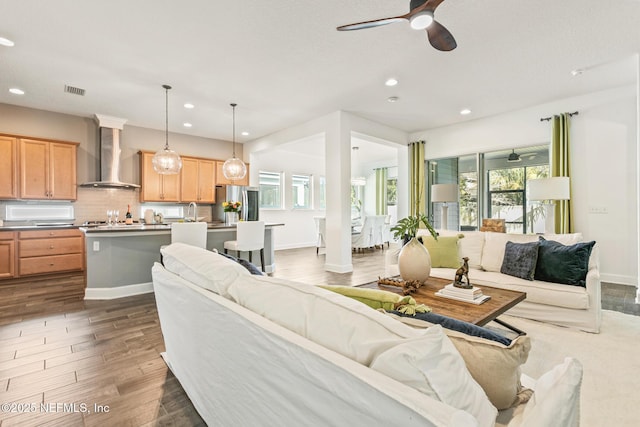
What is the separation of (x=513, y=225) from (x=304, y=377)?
631 cm

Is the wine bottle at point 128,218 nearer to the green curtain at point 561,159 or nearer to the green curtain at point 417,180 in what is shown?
the green curtain at point 417,180

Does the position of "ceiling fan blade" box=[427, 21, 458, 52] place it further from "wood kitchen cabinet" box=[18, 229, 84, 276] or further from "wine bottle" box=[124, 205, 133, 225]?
"wood kitchen cabinet" box=[18, 229, 84, 276]

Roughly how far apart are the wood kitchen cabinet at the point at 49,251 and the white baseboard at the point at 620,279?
8.42 metres

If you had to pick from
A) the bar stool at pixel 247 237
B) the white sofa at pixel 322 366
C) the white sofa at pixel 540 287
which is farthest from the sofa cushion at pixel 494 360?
the bar stool at pixel 247 237

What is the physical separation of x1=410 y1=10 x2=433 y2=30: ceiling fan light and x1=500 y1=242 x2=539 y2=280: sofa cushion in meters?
2.35

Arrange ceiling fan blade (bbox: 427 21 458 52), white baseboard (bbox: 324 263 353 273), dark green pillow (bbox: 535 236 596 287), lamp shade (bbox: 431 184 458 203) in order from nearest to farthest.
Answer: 1. ceiling fan blade (bbox: 427 21 458 52)
2. dark green pillow (bbox: 535 236 596 287)
3. lamp shade (bbox: 431 184 458 203)
4. white baseboard (bbox: 324 263 353 273)

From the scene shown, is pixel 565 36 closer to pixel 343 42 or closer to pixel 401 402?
pixel 343 42

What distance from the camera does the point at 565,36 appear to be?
308cm

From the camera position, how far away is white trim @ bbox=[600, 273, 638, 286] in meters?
4.32

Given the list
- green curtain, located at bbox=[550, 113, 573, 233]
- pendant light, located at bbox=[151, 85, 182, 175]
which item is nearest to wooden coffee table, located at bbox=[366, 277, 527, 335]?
green curtain, located at bbox=[550, 113, 573, 233]

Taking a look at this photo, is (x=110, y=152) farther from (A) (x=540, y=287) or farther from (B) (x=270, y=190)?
(A) (x=540, y=287)

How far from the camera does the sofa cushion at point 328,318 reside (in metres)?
0.73

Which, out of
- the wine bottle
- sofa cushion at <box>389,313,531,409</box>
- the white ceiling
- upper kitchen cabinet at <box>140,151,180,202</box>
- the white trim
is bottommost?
the white trim

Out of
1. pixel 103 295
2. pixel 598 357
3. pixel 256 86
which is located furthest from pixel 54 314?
pixel 598 357
